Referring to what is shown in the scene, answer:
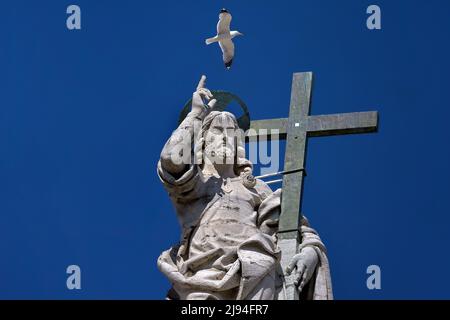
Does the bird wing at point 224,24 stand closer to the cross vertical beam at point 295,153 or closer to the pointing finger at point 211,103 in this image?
the pointing finger at point 211,103

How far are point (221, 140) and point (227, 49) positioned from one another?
122 cm

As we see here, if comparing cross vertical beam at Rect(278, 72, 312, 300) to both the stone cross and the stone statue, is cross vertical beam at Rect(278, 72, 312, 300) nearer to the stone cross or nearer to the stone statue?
the stone cross

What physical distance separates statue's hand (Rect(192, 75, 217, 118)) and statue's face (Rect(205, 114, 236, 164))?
64 cm

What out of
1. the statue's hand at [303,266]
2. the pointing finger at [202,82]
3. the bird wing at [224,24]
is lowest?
the statue's hand at [303,266]

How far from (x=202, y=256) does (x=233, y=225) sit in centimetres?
64

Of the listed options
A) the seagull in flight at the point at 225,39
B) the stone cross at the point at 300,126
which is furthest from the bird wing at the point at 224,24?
the stone cross at the point at 300,126

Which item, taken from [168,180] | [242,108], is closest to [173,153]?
A: [168,180]

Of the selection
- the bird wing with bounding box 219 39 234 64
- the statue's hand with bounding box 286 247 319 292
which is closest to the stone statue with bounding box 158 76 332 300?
the statue's hand with bounding box 286 247 319 292

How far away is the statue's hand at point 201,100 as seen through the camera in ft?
86.8

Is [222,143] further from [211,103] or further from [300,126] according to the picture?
[300,126]

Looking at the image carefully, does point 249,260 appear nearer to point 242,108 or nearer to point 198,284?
point 198,284

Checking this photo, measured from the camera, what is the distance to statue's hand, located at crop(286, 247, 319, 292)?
26.0m

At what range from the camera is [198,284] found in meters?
25.3

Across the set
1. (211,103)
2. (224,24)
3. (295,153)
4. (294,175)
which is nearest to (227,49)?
(224,24)
